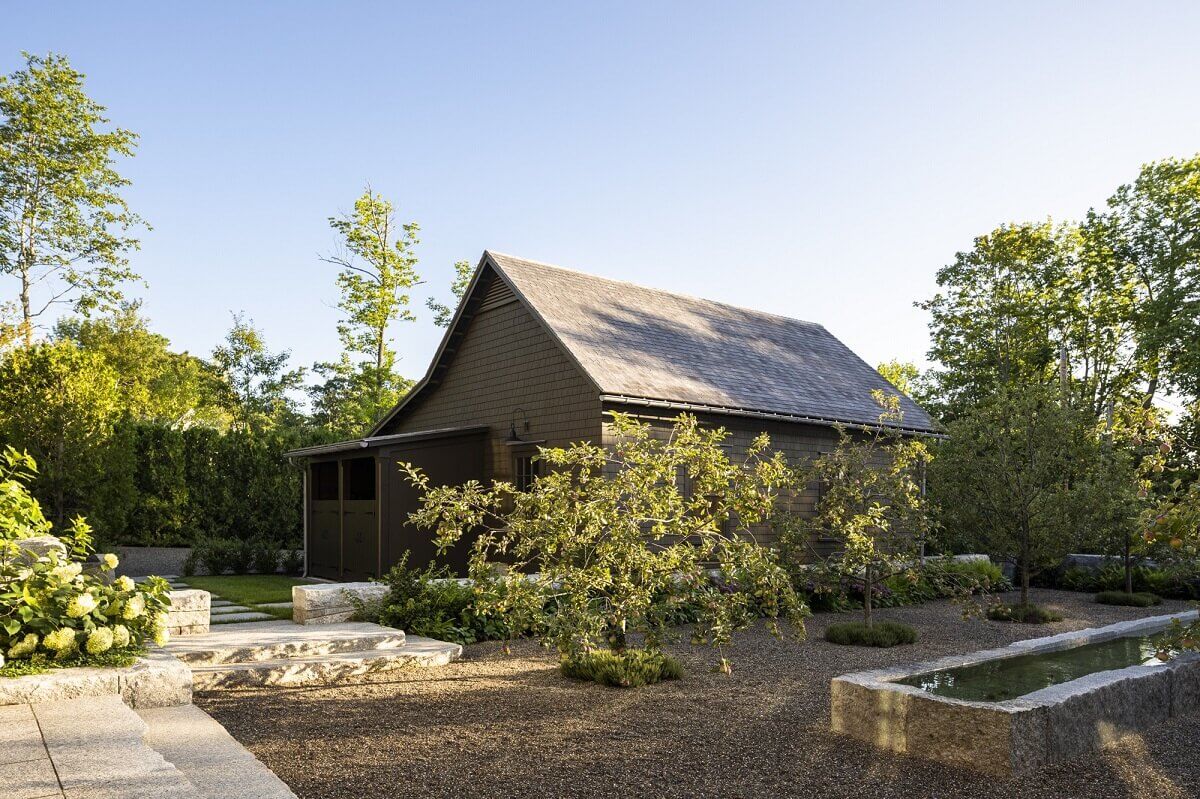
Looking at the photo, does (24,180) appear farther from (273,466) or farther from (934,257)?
(934,257)

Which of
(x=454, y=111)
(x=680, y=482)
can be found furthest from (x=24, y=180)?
(x=680, y=482)

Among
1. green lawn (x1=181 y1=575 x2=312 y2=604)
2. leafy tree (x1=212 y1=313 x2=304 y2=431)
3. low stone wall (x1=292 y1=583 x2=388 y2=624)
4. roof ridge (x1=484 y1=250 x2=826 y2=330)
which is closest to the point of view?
low stone wall (x1=292 y1=583 x2=388 y2=624)

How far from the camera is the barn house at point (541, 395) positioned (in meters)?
13.4

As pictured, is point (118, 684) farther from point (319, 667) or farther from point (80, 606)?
point (319, 667)

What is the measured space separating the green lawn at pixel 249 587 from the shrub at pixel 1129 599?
1412 centimetres

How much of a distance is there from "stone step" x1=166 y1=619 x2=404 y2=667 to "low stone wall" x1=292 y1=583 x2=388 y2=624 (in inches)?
6.2

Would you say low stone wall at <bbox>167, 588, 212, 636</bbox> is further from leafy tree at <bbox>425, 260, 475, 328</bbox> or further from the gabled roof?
leafy tree at <bbox>425, 260, 475, 328</bbox>

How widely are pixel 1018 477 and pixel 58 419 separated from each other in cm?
1621

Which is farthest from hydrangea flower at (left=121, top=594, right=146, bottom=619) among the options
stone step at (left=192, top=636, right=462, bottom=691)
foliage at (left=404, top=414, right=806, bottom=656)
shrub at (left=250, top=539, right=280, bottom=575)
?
shrub at (left=250, top=539, right=280, bottom=575)

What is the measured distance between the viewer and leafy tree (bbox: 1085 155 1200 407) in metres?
24.1

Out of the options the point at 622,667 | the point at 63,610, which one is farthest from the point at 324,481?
the point at 63,610

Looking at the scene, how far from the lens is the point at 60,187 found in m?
24.9

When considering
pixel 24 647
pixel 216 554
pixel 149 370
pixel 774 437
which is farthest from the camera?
pixel 149 370

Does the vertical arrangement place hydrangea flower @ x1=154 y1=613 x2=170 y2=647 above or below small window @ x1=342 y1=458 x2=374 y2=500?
below
